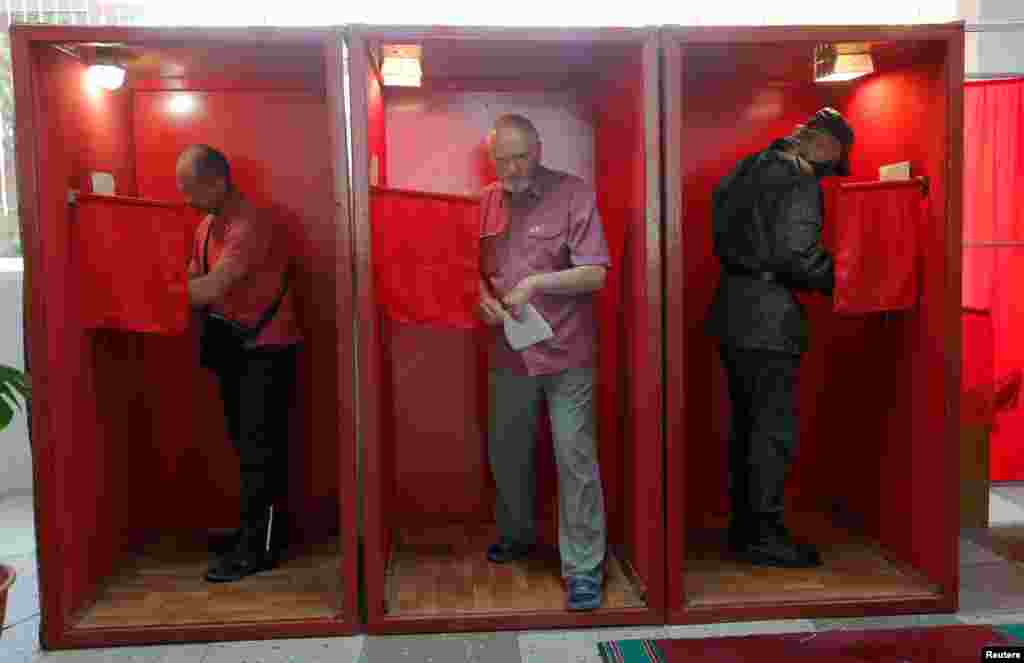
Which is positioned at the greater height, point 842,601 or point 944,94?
point 944,94

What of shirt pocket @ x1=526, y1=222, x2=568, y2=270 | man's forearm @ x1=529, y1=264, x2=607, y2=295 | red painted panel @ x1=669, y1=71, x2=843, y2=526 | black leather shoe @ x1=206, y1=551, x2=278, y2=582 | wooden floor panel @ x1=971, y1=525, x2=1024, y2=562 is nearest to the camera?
man's forearm @ x1=529, y1=264, x2=607, y2=295

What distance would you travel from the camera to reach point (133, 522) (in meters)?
3.63

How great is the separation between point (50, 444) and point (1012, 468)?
418 centimetres

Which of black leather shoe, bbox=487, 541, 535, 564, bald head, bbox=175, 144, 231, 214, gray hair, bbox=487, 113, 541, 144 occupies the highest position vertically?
gray hair, bbox=487, 113, 541, 144

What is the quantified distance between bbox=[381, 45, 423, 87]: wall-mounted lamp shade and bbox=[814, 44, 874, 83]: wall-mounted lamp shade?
1297 mm

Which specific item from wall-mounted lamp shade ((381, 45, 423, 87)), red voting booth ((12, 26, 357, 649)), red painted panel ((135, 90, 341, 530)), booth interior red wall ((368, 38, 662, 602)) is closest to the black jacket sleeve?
booth interior red wall ((368, 38, 662, 602))

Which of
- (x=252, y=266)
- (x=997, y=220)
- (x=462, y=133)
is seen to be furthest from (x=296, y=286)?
(x=997, y=220)

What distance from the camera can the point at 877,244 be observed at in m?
3.06

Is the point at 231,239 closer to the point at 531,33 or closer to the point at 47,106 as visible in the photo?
the point at 47,106

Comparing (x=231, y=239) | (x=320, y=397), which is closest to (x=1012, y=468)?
(x=320, y=397)

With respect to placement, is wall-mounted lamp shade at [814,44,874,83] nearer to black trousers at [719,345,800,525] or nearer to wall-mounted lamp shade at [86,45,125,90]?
black trousers at [719,345,800,525]

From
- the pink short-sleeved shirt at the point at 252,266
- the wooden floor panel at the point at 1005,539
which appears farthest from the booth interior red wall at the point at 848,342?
the pink short-sleeved shirt at the point at 252,266

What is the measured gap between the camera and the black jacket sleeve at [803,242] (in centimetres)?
316

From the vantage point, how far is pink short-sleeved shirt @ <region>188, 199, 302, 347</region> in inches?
127
